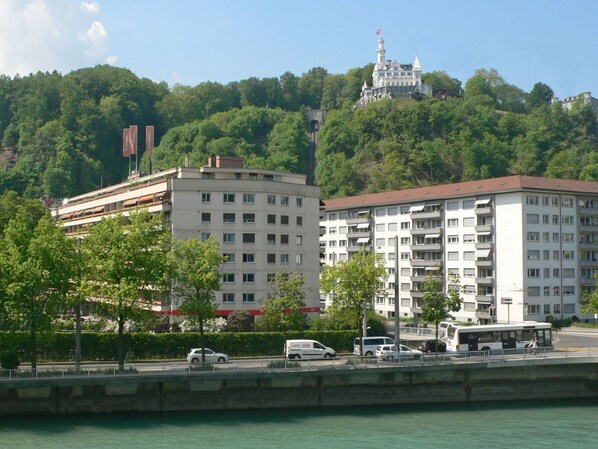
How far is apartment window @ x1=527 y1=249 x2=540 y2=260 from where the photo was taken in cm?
9681

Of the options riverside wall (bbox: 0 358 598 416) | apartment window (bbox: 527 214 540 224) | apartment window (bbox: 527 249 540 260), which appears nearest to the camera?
riverside wall (bbox: 0 358 598 416)

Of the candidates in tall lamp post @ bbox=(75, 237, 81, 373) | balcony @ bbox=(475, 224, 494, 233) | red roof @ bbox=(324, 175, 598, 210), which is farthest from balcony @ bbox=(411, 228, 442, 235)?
tall lamp post @ bbox=(75, 237, 81, 373)

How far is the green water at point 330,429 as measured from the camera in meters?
43.2

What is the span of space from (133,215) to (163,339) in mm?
11541

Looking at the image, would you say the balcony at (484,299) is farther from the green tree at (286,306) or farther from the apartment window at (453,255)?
the green tree at (286,306)

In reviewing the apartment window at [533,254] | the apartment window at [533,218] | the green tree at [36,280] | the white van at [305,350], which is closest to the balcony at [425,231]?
the apartment window at [533,218]

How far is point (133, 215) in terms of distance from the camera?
191ft

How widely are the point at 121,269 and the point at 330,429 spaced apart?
18813mm

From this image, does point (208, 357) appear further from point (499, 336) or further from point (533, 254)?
point (533, 254)

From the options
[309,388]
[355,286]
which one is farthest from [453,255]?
[309,388]

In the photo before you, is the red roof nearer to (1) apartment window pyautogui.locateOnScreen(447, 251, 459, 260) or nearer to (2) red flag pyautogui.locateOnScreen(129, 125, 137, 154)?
(1) apartment window pyautogui.locateOnScreen(447, 251, 459, 260)

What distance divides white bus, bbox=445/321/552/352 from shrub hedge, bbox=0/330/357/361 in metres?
9.54

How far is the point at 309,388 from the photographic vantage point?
53969 millimetres

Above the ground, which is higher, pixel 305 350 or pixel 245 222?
pixel 245 222
